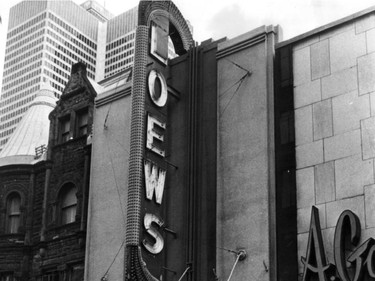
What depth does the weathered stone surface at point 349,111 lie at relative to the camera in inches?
1073

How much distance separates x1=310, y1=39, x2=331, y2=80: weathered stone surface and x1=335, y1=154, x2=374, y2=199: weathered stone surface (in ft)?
11.9

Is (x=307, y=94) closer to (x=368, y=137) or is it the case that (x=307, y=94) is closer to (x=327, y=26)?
(x=327, y=26)

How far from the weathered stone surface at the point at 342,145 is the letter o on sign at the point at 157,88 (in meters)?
7.00

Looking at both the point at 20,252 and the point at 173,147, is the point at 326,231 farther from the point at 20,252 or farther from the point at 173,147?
the point at 20,252

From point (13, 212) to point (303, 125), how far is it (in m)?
17.3

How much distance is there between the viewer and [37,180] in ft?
130

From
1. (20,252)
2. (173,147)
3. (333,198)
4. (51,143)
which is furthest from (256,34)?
(20,252)

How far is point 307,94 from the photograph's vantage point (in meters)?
29.2

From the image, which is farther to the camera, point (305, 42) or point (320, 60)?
point (305, 42)

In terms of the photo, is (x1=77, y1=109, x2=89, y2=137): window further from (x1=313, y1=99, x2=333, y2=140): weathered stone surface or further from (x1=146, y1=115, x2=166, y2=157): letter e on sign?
(x1=313, y1=99, x2=333, y2=140): weathered stone surface

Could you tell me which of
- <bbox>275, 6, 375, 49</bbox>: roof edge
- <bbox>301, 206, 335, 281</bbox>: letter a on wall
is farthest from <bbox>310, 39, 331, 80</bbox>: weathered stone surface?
<bbox>301, 206, 335, 281</bbox>: letter a on wall

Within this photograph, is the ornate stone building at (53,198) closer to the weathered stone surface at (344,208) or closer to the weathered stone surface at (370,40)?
the weathered stone surface at (344,208)

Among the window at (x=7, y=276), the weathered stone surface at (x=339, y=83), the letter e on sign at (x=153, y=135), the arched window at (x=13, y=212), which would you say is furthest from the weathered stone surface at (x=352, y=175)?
the arched window at (x=13, y=212)

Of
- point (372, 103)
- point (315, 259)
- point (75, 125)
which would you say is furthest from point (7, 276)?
point (372, 103)
